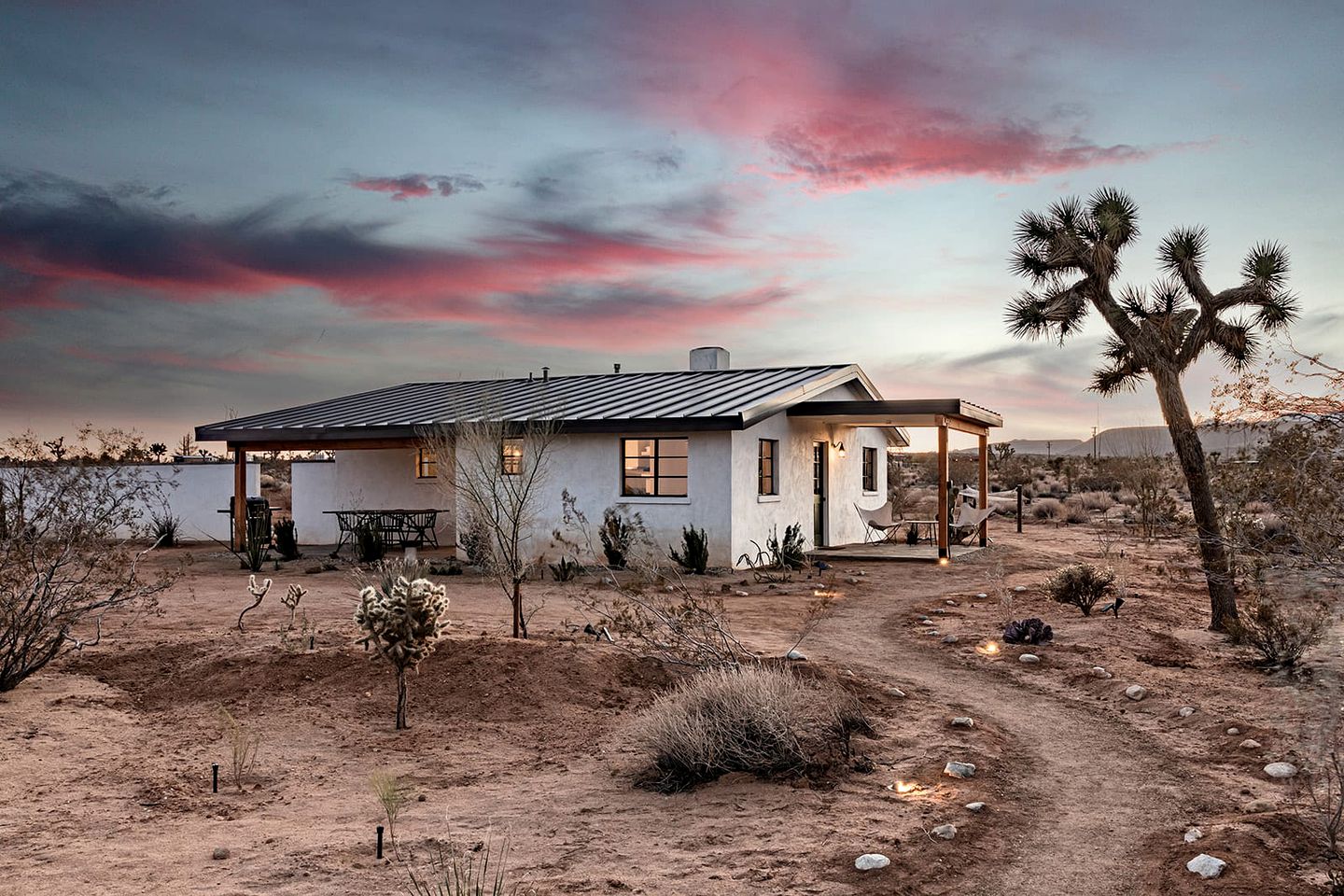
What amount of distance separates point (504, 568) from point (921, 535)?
15030 millimetres

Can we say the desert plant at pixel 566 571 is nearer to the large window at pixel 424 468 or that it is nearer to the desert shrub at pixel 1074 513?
the large window at pixel 424 468

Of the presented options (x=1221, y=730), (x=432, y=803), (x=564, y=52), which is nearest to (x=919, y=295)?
(x=564, y=52)

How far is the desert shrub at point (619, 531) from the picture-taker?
52.0ft

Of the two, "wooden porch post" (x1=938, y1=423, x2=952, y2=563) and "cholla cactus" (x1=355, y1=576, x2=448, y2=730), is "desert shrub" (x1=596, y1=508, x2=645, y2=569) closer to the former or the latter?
"wooden porch post" (x1=938, y1=423, x2=952, y2=563)

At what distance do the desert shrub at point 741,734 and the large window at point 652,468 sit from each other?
1075 cm

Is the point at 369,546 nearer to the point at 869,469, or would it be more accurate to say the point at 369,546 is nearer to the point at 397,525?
the point at 397,525

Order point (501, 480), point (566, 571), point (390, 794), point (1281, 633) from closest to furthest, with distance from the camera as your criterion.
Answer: point (390, 794) → point (1281, 633) → point (501, 480) → point (566, 571)

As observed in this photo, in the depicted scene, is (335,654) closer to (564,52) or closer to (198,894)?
(198,894)

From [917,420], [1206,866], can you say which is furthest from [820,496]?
[1206,866]

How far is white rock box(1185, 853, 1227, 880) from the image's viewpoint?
3.86 m

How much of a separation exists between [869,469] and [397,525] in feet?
38.2

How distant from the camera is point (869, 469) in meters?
23.3

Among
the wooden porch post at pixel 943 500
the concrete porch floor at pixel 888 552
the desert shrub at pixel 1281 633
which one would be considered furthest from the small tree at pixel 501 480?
the wooden porch post at pixel 943 500

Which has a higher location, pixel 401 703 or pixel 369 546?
pixel 369 546
